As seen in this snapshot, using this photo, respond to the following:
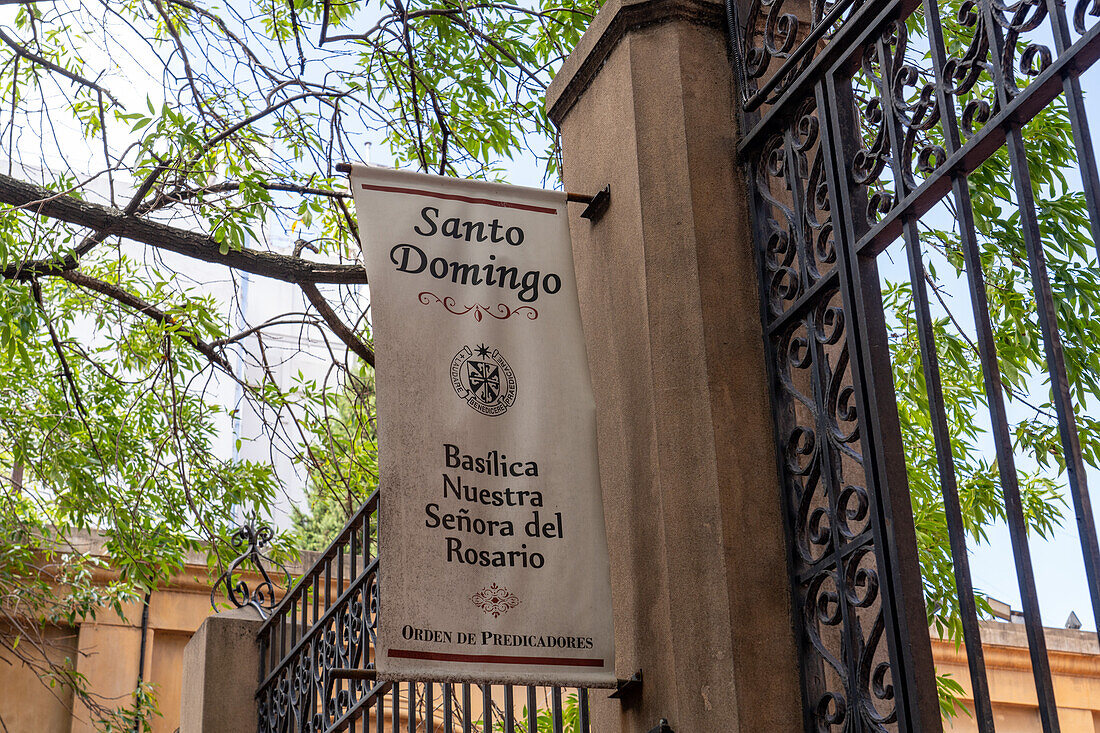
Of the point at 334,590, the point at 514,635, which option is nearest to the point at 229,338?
the point at 334,590

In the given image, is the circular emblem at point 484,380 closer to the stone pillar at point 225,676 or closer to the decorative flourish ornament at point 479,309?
the decorative flourish ornament at point 479,309

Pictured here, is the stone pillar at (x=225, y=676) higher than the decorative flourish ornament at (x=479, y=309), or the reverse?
the decorative flourish ornament at (x=479, y=309)

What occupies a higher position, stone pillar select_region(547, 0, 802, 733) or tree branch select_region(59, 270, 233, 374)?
tree branch select_region(59, 270, 233, 374)

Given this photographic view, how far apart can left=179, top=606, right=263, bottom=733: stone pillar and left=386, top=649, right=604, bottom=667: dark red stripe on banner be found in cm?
411

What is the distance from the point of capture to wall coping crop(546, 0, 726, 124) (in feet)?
15.2

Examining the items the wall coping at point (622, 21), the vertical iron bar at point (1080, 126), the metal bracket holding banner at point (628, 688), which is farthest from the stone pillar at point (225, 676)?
the vertical iron bar at point (1080, 126)

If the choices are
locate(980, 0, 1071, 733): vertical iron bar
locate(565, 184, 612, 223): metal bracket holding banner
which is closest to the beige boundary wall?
locate(565, 184, 612, 223): metal bracket holding banner

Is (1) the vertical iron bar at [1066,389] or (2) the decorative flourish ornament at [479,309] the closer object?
(1) the vertical iron bar at [1066,389]

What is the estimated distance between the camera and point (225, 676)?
7586 mm

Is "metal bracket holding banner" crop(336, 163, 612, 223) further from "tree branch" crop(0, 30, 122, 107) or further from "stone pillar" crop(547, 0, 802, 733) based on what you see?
"tree branch" crop(0, 30, 122, 107)

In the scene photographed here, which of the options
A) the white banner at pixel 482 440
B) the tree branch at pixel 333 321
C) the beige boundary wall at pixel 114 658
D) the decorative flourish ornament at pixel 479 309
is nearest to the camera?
the white banner at pixel 482 440

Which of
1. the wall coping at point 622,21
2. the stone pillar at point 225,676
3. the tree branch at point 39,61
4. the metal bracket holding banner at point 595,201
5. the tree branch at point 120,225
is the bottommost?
the stone pillar at point 225,676

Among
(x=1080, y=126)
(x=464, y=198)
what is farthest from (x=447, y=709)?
(x=1080, y=126)

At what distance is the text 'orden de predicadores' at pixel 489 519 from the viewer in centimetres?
396
